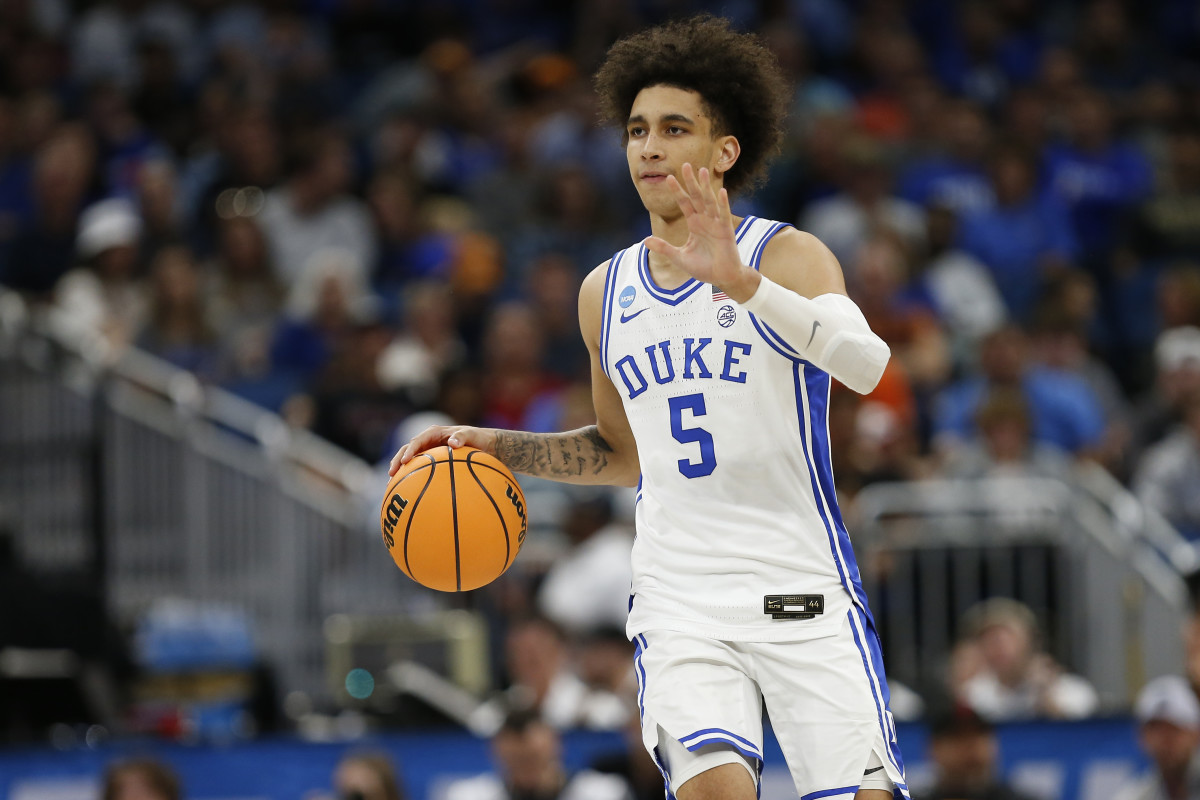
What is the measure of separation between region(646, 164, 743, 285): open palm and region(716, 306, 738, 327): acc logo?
301 mm

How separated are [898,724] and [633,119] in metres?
4.51

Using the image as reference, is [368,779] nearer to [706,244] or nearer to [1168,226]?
[706,244]

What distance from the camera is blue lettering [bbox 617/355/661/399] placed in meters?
4.94

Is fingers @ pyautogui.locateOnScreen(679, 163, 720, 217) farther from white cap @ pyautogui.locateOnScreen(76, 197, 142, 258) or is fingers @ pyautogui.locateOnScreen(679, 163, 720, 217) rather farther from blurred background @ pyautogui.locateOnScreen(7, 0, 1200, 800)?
white cap @ pyautogui.locateOnScreen(76, 197, 142, 258)

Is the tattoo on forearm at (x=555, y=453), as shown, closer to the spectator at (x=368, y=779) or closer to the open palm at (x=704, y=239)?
the open palm at (x=704, y=239)

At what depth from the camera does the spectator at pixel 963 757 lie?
785 cm

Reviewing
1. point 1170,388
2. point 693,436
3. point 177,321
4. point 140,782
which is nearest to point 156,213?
point 177,321

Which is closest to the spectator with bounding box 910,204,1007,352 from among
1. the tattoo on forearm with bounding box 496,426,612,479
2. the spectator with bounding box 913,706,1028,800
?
the spectator with bounding box 913,706,1028,800

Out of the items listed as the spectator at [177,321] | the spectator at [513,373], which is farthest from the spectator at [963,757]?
the spectator at [177,321]

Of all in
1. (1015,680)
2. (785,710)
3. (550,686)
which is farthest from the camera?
(550,686)

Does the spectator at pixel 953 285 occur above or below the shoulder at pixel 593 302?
above

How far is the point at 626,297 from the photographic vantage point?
5.05 m

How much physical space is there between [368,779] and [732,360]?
396cm

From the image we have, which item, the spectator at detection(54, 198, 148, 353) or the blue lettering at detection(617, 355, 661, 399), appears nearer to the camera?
the blue lettering at detection(617, 355, 661, 399)
